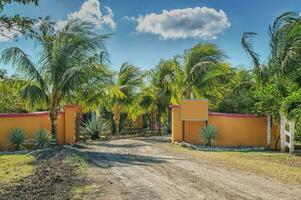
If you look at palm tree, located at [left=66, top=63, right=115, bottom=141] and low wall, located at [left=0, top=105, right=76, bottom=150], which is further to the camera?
palm tree, located at [left=66, top=63, right=115, bottom=141]

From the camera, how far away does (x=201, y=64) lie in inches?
938

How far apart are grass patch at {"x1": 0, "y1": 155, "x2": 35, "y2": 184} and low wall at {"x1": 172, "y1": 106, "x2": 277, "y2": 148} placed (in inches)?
341

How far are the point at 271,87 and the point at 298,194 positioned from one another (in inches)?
417

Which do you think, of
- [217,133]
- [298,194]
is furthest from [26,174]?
[217,133]

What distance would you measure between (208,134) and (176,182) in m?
10.8

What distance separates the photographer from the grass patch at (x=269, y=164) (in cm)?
1172

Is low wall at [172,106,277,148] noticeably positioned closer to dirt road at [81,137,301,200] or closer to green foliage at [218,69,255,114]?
green foliage at [218,69,255,114]

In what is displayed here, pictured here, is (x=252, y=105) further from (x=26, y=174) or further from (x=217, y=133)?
(x=26, y=174)

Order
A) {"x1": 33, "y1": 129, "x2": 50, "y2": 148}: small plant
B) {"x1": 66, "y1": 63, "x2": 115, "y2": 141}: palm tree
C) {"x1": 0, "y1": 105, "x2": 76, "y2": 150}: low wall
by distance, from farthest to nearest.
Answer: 1. {"x1": 66, "y1": 63, "x2": 115, "y2": 141}: palm tree
2. {"x1": 33, "y1": 129, "x2": 50, "y2": 148}: small plant
3. {"x1": 0, "y1": 105, "x2": 76, "y2": 150}: low wall

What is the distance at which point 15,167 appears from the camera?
1386cm

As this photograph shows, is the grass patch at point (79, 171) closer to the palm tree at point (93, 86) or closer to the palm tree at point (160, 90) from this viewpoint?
the palm tree at point (93, 86)

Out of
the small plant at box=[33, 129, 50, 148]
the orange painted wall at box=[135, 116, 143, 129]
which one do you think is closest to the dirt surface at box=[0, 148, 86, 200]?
the small plant at box=[33, 129, 50, 148]

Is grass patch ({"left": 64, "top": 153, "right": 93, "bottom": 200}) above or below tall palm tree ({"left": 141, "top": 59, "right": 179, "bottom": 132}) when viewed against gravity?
below

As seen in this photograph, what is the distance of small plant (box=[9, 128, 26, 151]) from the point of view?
1931cm
